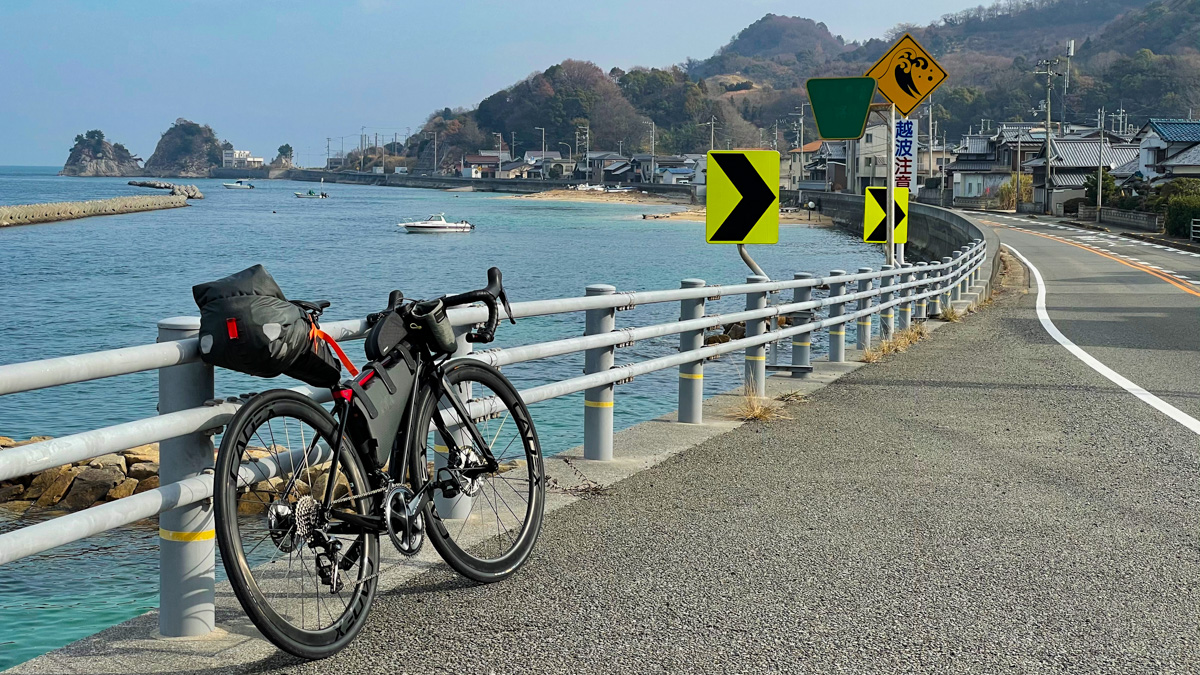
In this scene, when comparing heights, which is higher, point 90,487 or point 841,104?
point 841,104

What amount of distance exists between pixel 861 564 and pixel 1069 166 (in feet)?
301

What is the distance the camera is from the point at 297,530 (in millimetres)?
3768

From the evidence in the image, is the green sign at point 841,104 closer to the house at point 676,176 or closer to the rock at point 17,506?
the rock at point 17,506

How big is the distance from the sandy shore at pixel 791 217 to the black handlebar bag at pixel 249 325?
102182 mm

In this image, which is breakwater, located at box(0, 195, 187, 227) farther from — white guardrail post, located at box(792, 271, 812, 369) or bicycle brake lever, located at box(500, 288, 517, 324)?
bicycle brake lever, located at box(500, 288, 517, 324)

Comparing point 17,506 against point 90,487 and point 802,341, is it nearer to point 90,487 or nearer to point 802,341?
point 90,487

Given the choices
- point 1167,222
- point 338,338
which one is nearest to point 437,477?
point 338,338

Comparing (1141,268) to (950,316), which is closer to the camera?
(950,316)

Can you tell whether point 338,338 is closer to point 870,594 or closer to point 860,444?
point 870,594

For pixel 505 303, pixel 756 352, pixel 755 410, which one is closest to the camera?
pixel 505 303

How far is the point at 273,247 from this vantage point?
72.6 m

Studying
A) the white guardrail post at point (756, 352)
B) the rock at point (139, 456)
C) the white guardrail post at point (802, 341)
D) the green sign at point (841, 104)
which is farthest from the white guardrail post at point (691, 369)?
the green sign at point (841, 104)

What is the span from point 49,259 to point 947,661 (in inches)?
2401

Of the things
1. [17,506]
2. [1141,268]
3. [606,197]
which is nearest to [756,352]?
[17,506]
